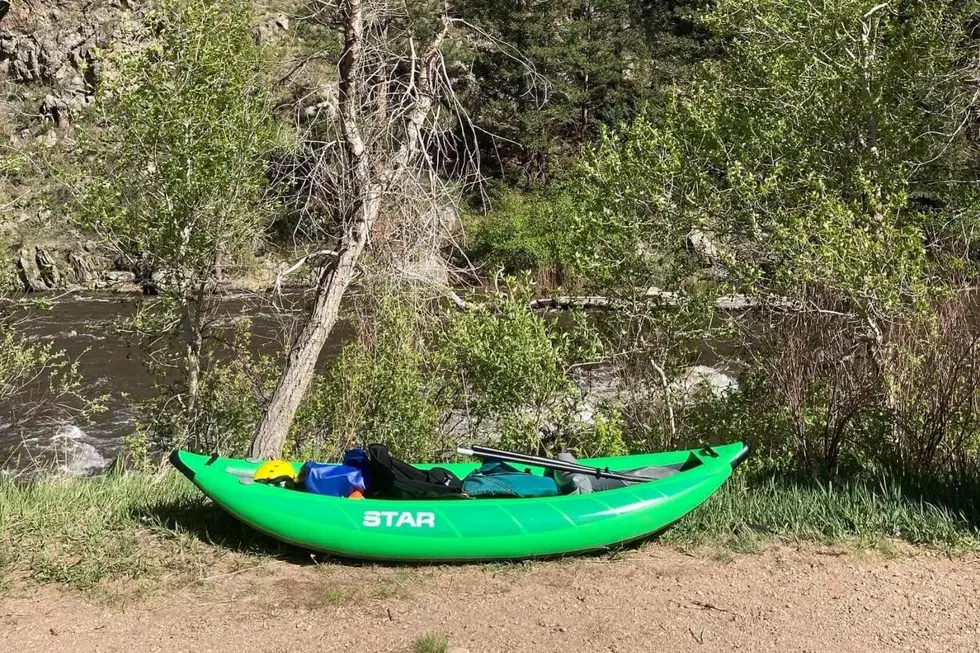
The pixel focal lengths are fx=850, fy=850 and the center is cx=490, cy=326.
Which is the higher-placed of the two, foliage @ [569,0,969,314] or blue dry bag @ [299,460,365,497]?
foliage @ [569,0,969,314]

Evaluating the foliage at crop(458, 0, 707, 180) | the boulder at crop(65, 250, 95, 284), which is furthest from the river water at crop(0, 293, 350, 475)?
the foliage at crop(458, 0, 707, 180)

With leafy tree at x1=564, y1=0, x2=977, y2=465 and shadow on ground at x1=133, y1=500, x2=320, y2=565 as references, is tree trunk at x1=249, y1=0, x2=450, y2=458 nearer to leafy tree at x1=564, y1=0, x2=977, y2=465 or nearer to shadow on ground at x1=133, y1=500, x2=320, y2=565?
shadow on ground at x1=133, y1=500, x2=320, y2=565

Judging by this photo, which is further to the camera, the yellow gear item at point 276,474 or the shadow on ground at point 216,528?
the yellow gear item at point 276,474

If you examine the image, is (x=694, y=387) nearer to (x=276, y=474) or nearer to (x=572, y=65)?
(x=276, y=474)

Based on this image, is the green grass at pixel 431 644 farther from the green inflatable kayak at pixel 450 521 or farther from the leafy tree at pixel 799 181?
the leafy tree at pixel 799 181

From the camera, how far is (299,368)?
6348mm

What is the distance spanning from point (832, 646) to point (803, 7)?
6.63 metres

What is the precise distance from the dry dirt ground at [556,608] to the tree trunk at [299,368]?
182 cm

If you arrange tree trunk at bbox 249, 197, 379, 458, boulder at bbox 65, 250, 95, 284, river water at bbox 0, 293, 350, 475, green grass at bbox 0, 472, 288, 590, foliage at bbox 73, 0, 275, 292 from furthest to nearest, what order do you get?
boulder at bbox 65, 250, 95, 284 → river water at bbox 0, 293, 350, 475 → foliage at bbox 73, 0, 275, 292 → tree trunk at bbox 249, 197, 379, 458 → green grass at bbox 0, 472, 288, 590

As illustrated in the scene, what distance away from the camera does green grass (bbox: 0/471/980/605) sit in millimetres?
4453

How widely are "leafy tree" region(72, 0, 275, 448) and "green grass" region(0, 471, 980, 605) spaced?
2548 millimetres

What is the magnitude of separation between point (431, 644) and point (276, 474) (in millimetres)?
1655

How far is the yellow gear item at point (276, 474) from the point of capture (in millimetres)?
4906

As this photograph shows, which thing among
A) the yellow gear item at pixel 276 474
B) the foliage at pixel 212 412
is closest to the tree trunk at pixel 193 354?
the foliage at pixel 212 412
